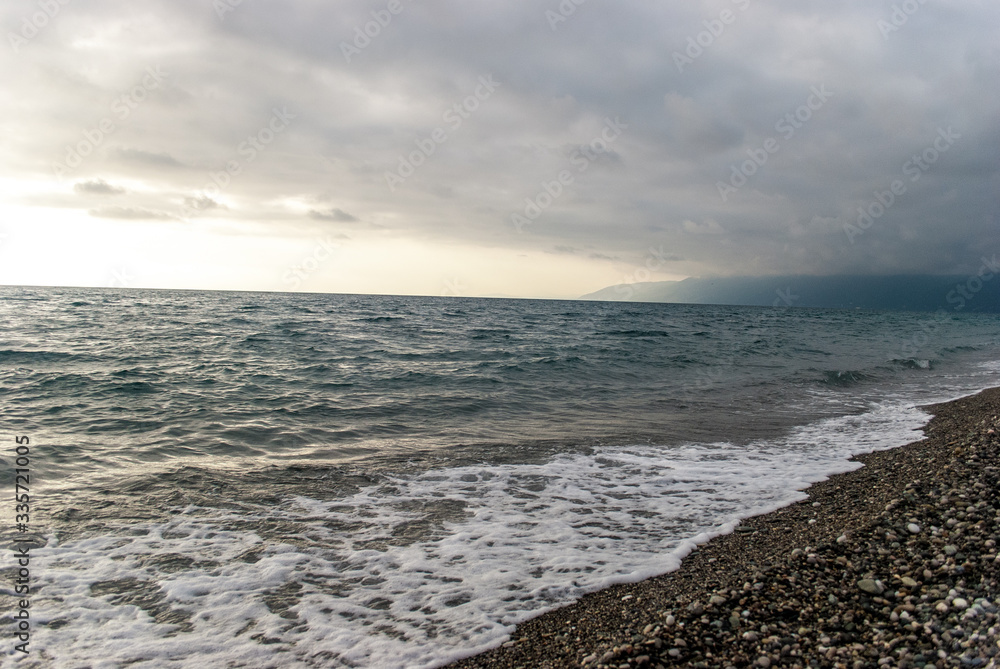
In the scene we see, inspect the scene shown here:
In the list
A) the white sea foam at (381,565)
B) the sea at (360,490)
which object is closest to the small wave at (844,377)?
the sea at (360,490)

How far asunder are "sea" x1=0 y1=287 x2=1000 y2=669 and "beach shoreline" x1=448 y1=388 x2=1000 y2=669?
47 centimetres

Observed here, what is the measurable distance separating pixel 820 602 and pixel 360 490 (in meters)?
6.35

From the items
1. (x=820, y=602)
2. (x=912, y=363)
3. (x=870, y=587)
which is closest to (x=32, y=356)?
(x=820, y=602)

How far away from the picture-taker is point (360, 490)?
8.31 meters

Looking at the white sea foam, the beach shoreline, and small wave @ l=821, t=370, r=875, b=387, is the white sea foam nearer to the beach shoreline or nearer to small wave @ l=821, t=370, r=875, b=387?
the beach shoreline

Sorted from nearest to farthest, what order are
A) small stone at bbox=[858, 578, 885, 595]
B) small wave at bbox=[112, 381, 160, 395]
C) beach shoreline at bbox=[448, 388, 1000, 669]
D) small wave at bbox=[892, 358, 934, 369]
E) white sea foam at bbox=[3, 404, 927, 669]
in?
beach shoreline at bbox=[448, 388, 1000, 669]
small stone at bbox=[858, 578, 885, 595]
white sea foam at bbox=[3, 404, 927, 669]
small wave at bbox=[112, 381, 160, 395]
small wave at bbox=[892, 358, 934, 369]

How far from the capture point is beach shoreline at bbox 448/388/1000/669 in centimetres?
367

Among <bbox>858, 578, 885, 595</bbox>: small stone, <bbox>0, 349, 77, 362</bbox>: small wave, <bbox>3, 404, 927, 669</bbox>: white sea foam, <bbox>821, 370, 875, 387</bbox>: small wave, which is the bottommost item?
<bbox>3, 404, 927, 669</bbox>: white sea foam

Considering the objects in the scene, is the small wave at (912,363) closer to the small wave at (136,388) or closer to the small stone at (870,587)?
the small stone at (870,587)

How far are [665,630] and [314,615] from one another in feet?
10.6

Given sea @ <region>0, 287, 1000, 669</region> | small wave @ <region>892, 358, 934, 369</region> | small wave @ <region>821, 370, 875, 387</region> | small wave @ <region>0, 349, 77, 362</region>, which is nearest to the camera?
sea @ <region>0, 287, 1000, 669</region>

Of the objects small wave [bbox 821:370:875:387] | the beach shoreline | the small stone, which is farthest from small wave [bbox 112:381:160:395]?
small wave [bbox 821:370:875:387]

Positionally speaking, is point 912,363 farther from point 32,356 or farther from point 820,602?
point 32,356

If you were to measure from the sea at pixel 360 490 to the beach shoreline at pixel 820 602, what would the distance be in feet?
1.54
